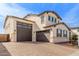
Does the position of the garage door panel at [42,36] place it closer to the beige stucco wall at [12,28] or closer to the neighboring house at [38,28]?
the neighboring house at [38,28]

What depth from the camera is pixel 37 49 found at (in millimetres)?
6191

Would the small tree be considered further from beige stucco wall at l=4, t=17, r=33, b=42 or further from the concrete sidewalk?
the concrete sidewalk

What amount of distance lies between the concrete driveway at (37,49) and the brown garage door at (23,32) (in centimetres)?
31

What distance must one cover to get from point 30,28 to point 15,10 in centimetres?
112

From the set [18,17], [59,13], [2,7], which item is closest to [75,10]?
[59,13]

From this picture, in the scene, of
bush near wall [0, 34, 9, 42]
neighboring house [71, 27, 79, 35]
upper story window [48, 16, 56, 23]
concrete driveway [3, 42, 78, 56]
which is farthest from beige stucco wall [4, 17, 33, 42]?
neighboring house [71, 27, 79, 35]

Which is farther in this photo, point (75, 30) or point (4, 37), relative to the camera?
point (4, 37)

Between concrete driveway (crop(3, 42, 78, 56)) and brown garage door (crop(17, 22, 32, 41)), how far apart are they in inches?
12.1

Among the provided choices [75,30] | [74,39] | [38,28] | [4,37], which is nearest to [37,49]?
[38,28]

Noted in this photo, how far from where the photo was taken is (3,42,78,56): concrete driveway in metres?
5.94

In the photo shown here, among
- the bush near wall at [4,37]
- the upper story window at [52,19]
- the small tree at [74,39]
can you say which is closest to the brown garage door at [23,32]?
the bush near wall at [4,37]

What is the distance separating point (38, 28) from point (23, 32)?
69 cm

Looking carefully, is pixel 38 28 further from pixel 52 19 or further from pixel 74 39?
pixel 74 39

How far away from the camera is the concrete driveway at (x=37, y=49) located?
594 cm
